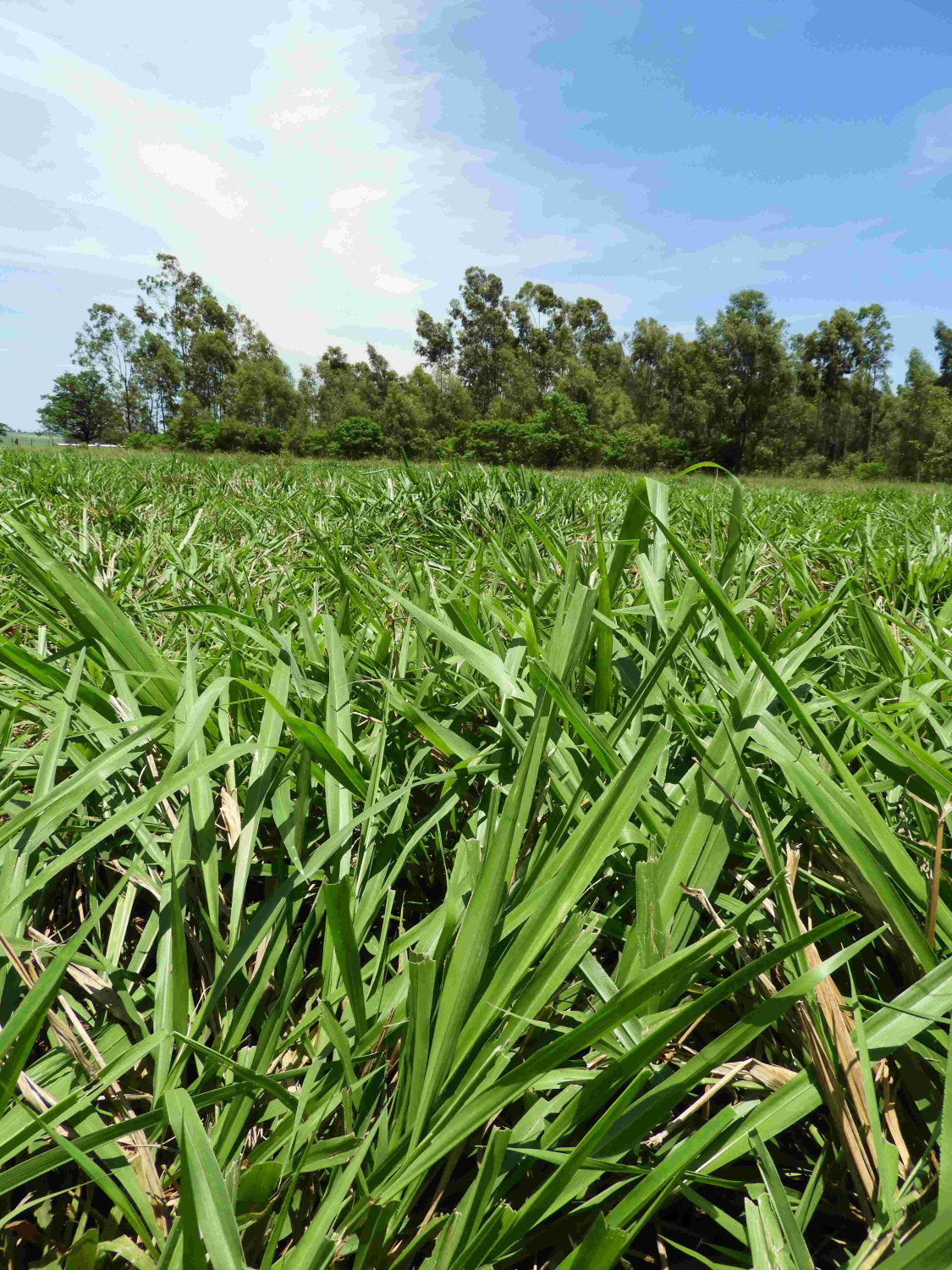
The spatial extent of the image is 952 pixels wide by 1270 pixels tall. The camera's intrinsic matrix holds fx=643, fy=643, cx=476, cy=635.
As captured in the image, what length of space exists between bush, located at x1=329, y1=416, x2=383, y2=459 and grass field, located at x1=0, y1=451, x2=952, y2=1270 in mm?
29566

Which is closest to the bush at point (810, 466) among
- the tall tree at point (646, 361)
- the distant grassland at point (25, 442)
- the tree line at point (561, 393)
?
the tree line at point (561, 393)

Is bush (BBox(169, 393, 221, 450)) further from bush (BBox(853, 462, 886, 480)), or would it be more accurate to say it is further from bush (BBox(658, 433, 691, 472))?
bush (BBox(853, 462, 886, 480))

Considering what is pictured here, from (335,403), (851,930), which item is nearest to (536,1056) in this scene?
(851,930)

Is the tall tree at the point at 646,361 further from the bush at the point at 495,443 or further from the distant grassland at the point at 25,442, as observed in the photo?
the distant grassland at the point at 25,442

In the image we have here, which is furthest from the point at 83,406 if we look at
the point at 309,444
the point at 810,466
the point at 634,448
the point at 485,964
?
the point at 485,964

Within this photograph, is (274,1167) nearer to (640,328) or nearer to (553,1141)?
(553,1141)

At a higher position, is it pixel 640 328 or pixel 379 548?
pixel 640 328

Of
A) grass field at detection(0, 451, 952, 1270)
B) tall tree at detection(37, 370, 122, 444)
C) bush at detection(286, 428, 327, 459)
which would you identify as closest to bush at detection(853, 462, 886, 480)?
bush at detection(286, 428, 327, 459)

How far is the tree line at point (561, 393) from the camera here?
3284 cm

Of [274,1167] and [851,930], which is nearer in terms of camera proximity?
[274,1167]

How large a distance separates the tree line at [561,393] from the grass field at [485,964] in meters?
30.2

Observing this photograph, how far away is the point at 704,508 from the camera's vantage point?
2.66 m

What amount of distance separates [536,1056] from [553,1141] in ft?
0.26

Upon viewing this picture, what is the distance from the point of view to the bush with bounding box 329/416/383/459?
29.3 meters
